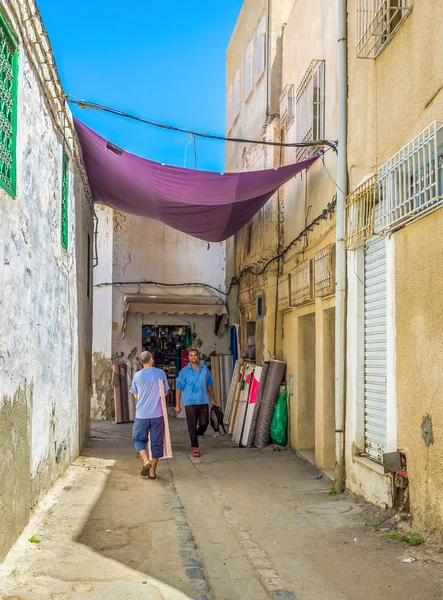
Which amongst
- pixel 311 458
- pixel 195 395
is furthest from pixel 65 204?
pixel 311 458

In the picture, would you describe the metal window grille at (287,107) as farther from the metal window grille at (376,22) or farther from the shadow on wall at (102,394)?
the shadow on wall at (102,394)

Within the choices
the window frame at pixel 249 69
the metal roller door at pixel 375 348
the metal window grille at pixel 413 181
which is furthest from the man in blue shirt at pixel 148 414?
the window frame at pixel 249 69

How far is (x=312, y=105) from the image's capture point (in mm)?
9219

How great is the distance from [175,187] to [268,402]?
3913 millimetres

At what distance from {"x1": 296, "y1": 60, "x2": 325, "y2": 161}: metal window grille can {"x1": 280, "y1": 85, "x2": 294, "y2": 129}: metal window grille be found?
892mm

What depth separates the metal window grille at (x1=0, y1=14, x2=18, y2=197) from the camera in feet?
16.1

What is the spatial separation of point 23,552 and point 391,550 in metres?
2.89

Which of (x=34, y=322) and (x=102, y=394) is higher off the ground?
(x=34, y=322)

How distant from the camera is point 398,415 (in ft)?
19.9

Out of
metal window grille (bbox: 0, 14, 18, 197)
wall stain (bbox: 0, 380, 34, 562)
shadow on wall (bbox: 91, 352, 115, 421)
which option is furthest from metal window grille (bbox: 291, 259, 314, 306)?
shadow on wall (bbox: 91, 352, 115, 421)

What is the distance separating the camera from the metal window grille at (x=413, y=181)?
529cm

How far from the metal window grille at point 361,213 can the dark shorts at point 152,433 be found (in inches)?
136

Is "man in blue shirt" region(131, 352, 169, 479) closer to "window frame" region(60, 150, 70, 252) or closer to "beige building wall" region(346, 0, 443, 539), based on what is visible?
"window frame" region(60, 150, 70, 252)

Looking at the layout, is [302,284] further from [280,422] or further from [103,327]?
[103,327]
